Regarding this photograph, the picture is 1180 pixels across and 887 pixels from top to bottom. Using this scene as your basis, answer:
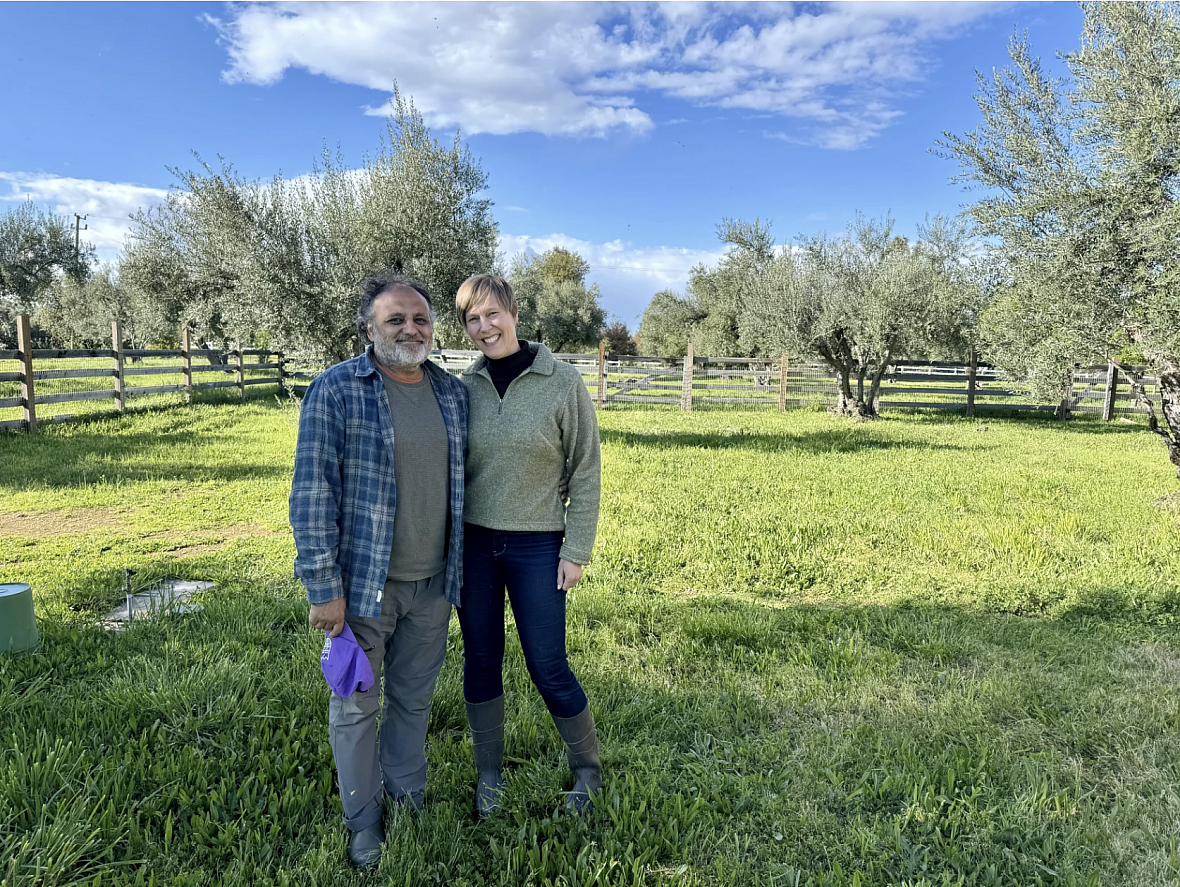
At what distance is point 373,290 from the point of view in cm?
264

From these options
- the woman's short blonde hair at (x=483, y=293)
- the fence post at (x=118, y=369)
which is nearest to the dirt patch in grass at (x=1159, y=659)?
the woman's short blonde hair at (x=483, y=293)

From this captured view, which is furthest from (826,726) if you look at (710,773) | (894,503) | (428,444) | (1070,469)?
(1070,469)

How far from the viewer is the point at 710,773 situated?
299 centimetres

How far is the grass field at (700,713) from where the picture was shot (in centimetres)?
248

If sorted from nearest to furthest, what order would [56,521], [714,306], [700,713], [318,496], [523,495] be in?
1. [318,496]
2. [523,495]
3. [700,713]
4. [56,521]
5. [714,306]

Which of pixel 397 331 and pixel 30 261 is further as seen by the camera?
pixel 30 261

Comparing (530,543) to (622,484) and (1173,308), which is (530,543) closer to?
(622,484)

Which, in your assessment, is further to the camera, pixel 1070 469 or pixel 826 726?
pixel 1070 469

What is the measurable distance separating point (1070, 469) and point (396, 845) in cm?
1135

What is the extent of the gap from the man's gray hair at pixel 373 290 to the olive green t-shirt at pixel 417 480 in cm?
25

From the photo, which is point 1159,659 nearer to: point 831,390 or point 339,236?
point 339,236

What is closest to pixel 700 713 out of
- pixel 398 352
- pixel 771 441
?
pixel 398 352

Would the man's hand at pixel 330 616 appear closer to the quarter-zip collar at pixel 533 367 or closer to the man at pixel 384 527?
the man at pixel 384 527

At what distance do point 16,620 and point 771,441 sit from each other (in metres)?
→ 11.6
